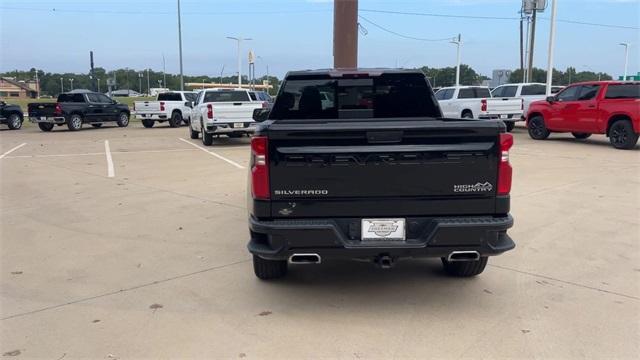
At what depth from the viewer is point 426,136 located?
12.7ft

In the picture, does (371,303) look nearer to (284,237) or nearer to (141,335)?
(284,237)

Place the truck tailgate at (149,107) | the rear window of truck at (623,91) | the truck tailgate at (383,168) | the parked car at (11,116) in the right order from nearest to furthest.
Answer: the truck tailgate at (383,168), the rear window of truck at (623,91), the parked car at (11,116), the truck tailgate at (149,107)

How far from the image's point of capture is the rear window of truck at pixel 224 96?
1816cm

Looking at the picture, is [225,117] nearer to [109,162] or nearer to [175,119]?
[109,162]

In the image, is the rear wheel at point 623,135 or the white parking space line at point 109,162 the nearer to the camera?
the white parking space line at point 109,162

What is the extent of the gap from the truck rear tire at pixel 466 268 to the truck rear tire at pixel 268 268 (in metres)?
1.44

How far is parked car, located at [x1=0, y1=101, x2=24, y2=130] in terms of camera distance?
26.0 m

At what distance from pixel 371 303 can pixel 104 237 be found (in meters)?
3.59

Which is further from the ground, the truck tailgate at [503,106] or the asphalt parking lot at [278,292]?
the truck tailgate at [503,106]

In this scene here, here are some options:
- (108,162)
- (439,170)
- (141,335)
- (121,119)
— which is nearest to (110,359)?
(141,335)

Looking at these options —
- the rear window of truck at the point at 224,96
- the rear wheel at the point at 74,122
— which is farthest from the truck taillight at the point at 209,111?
the rear wheel at the point at 74,122

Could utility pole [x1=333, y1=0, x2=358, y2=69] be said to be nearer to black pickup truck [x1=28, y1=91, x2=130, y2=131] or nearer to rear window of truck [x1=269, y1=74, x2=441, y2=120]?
rear window of truck [x1=269, y1=74, x2=441, y2=120]

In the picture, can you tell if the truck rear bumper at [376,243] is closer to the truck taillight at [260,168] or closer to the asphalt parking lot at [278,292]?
the truck taillight at [260,168]

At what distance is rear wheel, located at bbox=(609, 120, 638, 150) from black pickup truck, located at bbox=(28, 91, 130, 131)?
22.1 metres
